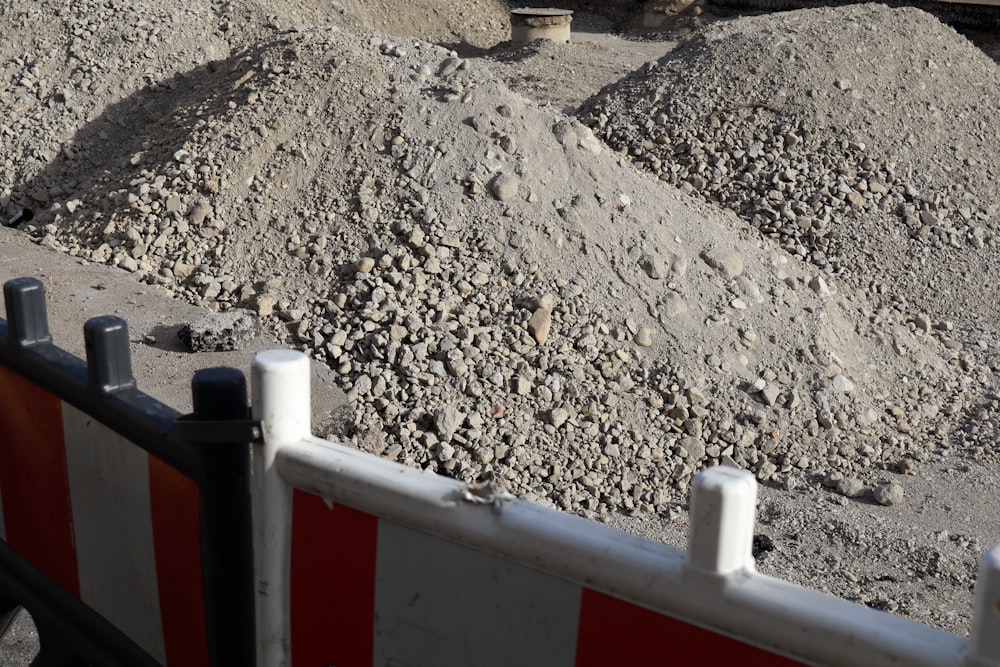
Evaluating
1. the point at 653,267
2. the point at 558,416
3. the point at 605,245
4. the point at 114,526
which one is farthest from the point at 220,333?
the point at 114,526

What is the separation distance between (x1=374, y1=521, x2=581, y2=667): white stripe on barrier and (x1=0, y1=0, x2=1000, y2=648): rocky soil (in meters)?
2.79

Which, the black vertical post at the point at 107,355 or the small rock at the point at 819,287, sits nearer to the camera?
the black vertical post at the point at 107,355

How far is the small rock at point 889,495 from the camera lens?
4.59m

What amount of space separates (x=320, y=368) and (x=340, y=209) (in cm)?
115

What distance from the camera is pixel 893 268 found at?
6887mm

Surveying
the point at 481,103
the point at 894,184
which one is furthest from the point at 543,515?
the point at 894,184

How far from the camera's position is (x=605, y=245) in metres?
5.42

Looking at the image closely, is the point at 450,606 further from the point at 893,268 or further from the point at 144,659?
the point at 893,268

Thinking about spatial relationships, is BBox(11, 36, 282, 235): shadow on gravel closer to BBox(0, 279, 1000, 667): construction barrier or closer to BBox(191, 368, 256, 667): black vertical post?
BBox(0, 279, 1000, 667): construction barrier

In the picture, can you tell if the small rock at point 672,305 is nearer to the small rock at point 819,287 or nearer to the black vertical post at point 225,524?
the small rock at point 819,287

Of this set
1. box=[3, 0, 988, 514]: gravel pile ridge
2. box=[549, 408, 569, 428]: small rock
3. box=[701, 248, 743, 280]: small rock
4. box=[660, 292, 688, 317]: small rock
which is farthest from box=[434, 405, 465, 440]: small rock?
box=[701, 248, 743, 280]: small rock

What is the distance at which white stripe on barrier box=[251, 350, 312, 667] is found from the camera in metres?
1.58

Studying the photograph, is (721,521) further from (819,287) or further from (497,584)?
(819,287)

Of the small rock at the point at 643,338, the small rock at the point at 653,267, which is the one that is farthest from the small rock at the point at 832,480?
the small rock at the point at 653,267
